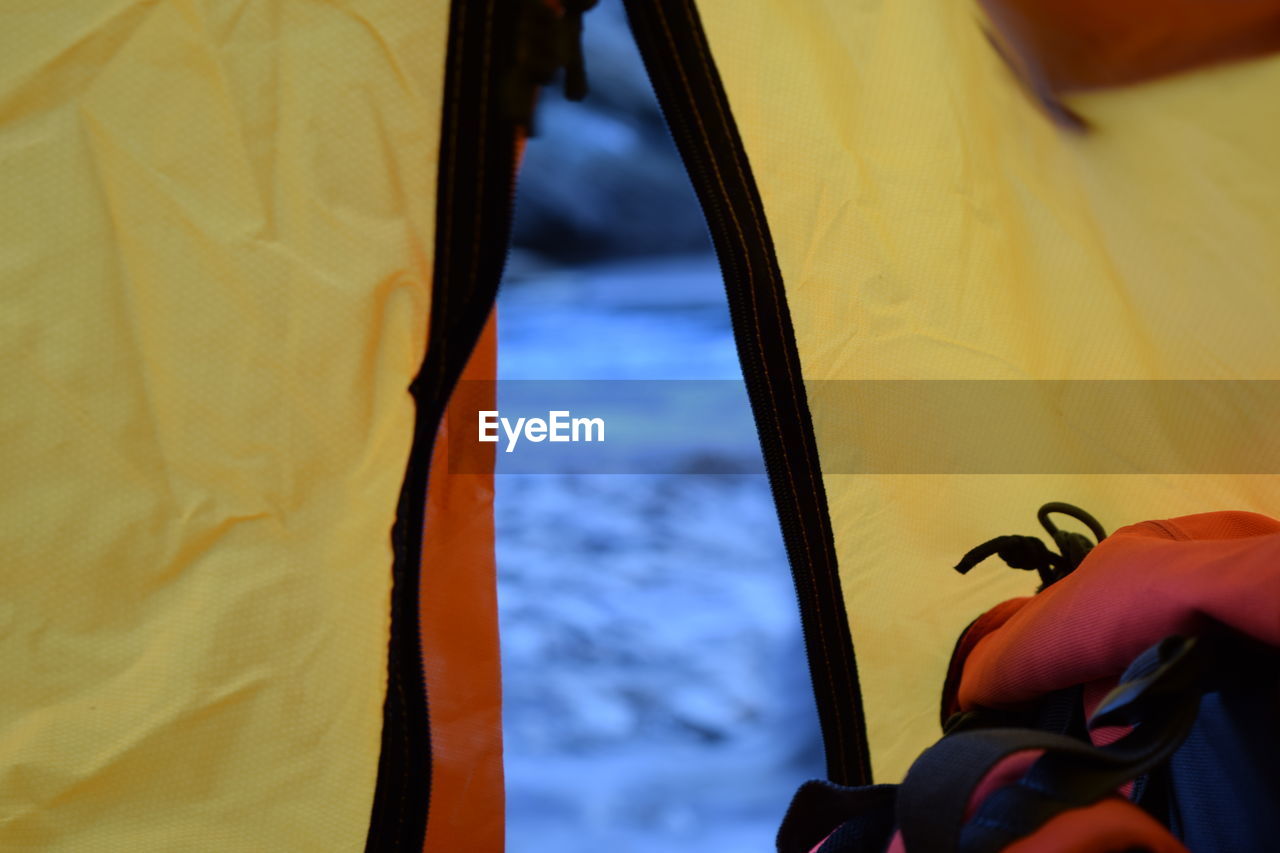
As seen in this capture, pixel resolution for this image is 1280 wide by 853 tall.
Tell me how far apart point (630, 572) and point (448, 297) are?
417mm

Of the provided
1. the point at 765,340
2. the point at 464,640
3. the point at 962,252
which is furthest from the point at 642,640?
the point at 962,252

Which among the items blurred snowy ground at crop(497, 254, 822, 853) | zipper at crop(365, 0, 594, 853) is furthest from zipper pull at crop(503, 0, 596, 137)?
blurred snowy ground at crop(497, 254, 822, 853)

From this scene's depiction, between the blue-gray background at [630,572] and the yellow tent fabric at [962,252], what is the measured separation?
196 millimetres

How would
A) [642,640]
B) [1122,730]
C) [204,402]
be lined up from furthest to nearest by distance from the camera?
[642,640] → [204,402] → [1122,730]

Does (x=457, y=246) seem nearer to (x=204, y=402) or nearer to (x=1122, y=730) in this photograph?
(x=204, y=402)

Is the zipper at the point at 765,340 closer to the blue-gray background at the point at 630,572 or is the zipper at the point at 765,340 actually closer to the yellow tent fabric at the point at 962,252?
the yellow tent fabric at the point at 962,252

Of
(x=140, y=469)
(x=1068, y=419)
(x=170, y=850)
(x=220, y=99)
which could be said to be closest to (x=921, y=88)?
(x=1068, y=419)

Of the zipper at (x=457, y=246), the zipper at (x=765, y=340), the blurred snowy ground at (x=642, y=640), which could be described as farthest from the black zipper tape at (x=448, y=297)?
the blurred snowy ground at (x=642, y=640)

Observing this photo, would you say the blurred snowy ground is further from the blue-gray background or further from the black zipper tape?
the black zipper tape

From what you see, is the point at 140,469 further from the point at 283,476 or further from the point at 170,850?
the point at 170,850

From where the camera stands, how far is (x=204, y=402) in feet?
2.19

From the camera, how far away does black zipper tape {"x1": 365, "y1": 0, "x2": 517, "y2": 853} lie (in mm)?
677

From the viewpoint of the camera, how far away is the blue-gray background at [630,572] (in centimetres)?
96

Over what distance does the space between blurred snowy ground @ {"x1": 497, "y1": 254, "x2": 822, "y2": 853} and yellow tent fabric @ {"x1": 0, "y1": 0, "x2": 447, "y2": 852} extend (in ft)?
0.91
